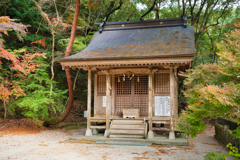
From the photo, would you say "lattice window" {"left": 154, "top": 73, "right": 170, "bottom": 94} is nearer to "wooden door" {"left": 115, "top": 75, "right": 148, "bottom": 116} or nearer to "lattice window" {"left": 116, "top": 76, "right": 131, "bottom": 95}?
"wooden door" {"left": 115, "top": 75, "right": 148, "bottom": 116}

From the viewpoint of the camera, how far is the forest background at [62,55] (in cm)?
351

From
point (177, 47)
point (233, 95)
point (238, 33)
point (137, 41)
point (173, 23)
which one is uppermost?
point (173, 23)

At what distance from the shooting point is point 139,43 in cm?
1031

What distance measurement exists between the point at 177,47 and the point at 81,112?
10.5 metres

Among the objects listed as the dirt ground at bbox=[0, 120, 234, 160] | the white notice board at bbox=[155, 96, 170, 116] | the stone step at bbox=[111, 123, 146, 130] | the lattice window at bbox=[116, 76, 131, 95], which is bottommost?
the dirt ground at bbox=[0, 120, 234, 160]

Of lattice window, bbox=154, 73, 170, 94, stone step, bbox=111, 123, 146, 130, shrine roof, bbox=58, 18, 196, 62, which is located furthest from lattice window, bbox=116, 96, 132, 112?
shrine roof, bbox=58, 18, 196, 62

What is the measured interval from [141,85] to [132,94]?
0.66m

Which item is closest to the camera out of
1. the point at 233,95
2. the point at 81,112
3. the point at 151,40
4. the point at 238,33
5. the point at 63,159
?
the point at 233,95

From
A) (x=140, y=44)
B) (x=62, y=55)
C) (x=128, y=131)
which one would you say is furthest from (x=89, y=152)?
(x=62, y=55)

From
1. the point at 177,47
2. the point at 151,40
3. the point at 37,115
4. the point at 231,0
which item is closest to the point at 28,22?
the point at 37,115

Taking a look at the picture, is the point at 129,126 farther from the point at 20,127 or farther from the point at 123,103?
the point at 20,127

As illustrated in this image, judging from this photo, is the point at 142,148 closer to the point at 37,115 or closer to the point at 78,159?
the point at 78,159

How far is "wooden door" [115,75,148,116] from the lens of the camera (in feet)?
34.4

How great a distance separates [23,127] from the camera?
37.1 feet
